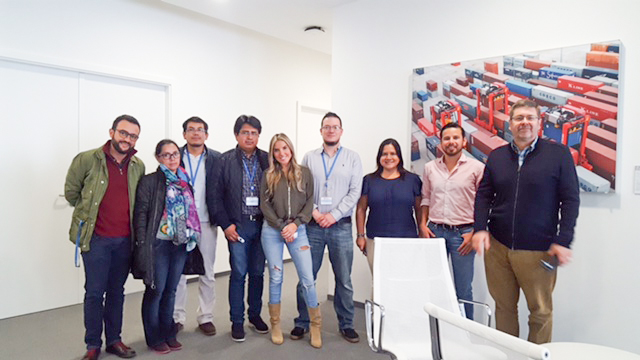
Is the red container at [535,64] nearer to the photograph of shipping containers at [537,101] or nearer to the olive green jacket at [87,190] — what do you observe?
the photograph of shipping containers at [537,101]

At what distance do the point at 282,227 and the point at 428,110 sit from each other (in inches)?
63.1

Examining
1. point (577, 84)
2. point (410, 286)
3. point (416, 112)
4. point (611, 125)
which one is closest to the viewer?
point (410, 286)

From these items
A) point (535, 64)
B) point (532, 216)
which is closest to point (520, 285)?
point (532, 216)

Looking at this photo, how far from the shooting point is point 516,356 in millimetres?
1062

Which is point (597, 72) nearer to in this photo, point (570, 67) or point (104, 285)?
point (570, 67)

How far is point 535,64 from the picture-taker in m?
2.85

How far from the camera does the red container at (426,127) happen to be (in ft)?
11.0

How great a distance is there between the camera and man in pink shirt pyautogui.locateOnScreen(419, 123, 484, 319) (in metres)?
A: 2.73

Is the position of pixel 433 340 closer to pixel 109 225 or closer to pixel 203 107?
pixel 109 225

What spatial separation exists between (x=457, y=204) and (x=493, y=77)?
3.51 ft

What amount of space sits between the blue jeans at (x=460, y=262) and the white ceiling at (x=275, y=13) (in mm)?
2482

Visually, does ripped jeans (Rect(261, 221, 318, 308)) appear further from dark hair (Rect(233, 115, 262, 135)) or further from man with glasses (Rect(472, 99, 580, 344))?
man with glasses (Rect(472, 99, 580, 344))

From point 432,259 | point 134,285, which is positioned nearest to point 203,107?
point 134,285

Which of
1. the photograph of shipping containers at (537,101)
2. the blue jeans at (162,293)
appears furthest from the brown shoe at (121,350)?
the photograph of shipping containers at (537,101)
